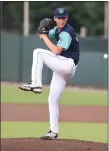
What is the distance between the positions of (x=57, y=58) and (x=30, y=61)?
19593 millimetres

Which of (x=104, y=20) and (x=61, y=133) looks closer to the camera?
(x=61, y=133)

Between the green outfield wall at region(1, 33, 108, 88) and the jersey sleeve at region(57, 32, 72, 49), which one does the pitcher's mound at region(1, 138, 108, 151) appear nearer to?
the jersey sleeve at region(57, 32, 72, 49)

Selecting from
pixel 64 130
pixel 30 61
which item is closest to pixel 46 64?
pixel 64 130

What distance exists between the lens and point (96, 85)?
85.3ft

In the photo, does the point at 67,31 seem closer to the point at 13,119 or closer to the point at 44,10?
the point at 13,119

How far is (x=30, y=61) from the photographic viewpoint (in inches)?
983

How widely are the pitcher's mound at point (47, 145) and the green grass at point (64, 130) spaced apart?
2.60 m

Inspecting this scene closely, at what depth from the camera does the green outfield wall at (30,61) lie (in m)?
24.6

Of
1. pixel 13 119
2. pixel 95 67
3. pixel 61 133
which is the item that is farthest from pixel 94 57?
pixel 61 133

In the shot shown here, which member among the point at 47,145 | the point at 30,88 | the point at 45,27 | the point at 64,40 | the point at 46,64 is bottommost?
the point at 47,145

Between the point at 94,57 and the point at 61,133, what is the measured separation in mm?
15912

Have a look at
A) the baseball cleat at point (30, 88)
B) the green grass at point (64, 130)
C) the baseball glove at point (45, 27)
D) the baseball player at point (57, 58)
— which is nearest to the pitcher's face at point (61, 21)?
the baseball player at point (57, 58)

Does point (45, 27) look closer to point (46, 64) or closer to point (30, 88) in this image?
point (46, 64)

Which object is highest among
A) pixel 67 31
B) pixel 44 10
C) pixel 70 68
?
pixel 44 10
